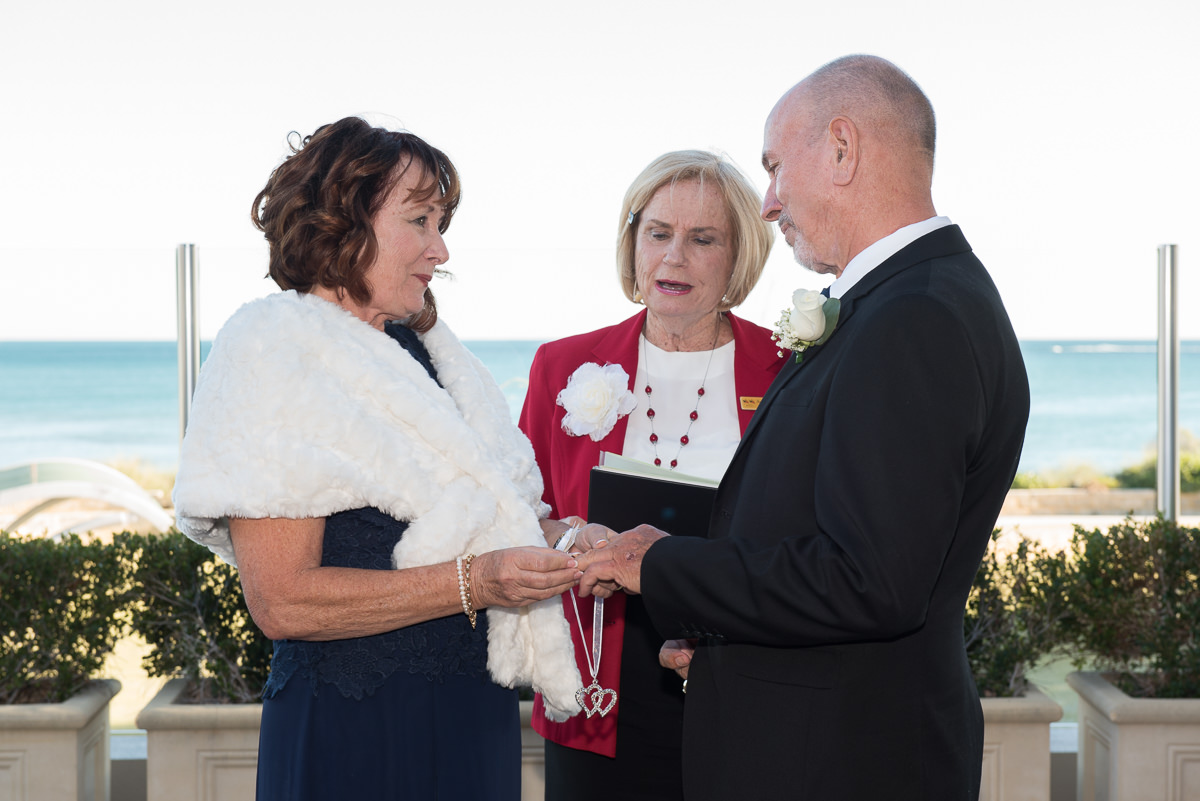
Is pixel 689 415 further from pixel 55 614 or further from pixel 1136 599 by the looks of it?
pixel 55 614

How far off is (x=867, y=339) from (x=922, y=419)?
0.17 m

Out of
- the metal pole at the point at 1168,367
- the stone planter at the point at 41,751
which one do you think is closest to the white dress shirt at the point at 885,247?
the stone planter at the point at 41,751

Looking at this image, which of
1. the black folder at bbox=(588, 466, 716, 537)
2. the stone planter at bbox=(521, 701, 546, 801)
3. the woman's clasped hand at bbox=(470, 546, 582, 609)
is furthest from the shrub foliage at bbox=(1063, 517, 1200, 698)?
the woman's clasped hand at bbox=(470, 546, 582, 609)

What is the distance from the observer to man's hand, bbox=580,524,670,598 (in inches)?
79.0

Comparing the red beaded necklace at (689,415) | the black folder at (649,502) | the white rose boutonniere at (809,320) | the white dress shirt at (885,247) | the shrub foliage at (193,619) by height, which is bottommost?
the shrub foliage at (193,619)

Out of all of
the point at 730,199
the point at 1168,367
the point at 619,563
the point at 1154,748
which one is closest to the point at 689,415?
the point at 730,199

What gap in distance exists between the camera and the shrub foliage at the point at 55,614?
4.23m

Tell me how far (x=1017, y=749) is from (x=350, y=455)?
3.45m

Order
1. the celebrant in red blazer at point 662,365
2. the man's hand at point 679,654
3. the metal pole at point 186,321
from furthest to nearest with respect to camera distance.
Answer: the metal pole at point 186,321
the celebrant in red blazer at point 662,365
the man's hand at point 679,654

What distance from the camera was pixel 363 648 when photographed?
210 centimetres

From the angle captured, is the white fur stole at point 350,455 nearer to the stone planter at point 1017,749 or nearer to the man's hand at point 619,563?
the man's hand at point 619,563

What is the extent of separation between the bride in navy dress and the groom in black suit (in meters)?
0.32

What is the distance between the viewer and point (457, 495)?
2115mm

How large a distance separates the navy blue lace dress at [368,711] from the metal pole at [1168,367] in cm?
443
